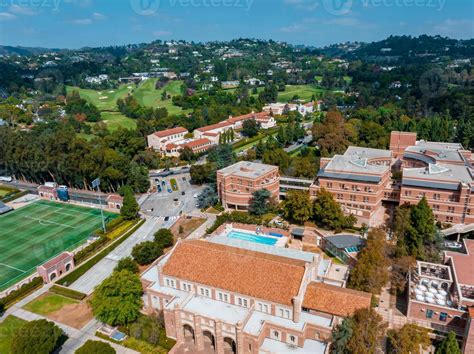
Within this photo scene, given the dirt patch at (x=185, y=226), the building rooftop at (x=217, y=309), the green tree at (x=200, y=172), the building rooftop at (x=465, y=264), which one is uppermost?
the green tree at (x=200, y=172)

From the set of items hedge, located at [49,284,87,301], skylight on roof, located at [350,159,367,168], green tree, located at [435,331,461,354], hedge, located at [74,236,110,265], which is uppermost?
skylight on roof, located at [350,159,367,168]

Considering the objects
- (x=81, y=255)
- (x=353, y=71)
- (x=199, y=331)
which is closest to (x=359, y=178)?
(x=199, y=331)

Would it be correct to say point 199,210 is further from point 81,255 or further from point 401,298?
point 401,298

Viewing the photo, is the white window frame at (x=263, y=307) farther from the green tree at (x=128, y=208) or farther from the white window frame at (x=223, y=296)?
the green tree at (x=128, y=208)

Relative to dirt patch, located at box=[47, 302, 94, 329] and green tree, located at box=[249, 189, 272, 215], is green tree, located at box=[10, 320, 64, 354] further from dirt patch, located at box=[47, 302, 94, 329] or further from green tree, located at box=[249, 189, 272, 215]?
green tree, located at box=[249, 189, 272, 215]

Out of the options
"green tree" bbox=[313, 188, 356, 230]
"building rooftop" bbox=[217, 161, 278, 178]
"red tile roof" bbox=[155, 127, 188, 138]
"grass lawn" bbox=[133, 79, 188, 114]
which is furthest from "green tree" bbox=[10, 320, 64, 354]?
"grass lawn" bbox=[133, 79, 188, 114]

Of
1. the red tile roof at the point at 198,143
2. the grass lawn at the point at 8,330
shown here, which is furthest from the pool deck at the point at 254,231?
the red tile roof at the point at 198,143
